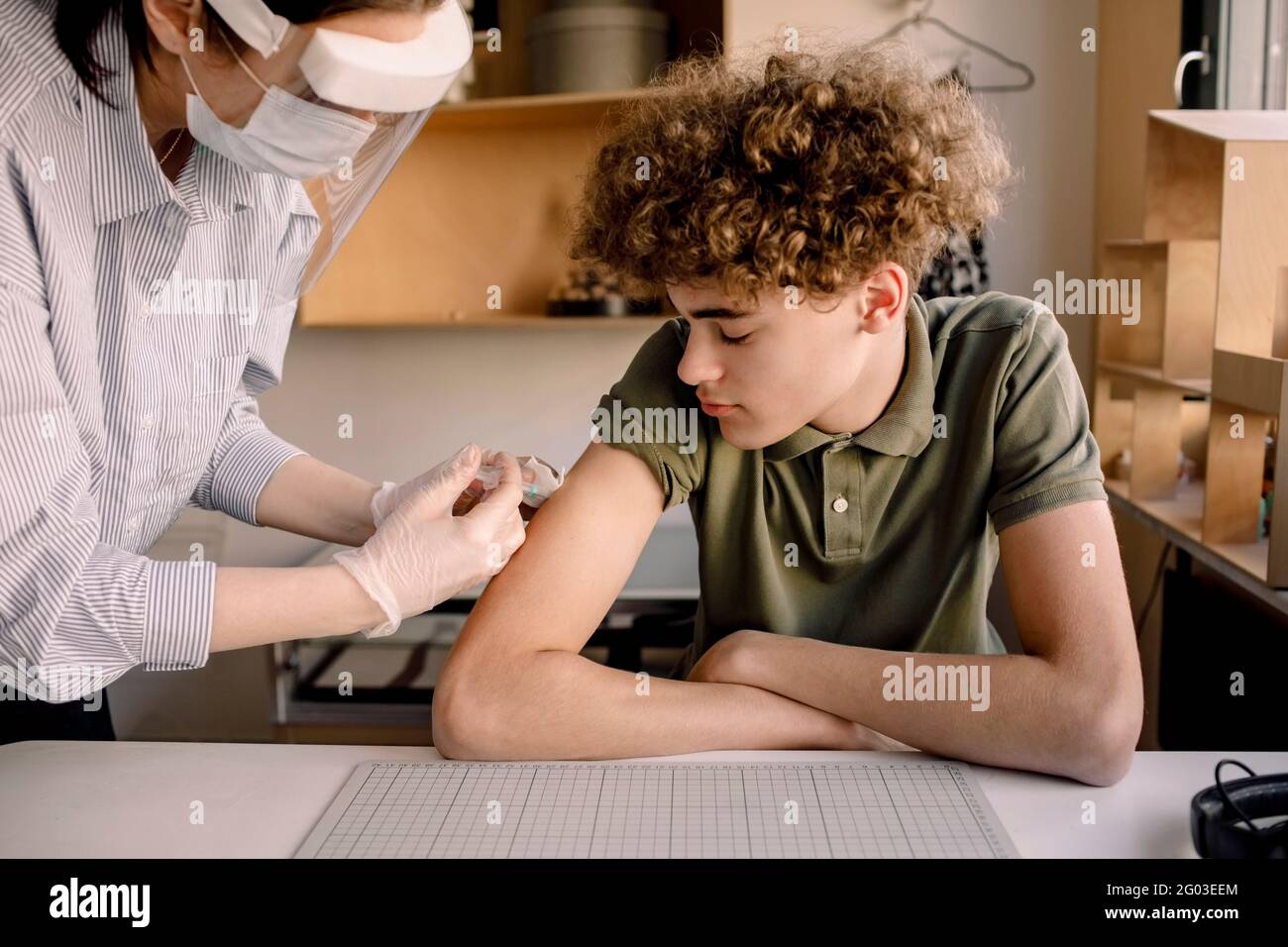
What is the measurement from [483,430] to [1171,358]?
5.12 feet

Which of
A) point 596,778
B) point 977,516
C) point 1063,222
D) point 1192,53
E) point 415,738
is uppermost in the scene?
point 1192,53

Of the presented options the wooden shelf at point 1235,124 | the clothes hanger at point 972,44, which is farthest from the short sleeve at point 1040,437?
the clothes hanger at point 972,44

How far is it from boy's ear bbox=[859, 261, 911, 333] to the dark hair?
1.61 feet

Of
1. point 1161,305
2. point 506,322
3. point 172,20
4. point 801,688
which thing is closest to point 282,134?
point 172,20

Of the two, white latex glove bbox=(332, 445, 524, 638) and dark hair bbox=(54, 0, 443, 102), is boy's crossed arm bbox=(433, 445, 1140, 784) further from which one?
dark hair bbox=(54, 0, 443, 102)

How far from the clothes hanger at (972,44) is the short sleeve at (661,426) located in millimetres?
1514

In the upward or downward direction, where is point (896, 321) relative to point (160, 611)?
upward

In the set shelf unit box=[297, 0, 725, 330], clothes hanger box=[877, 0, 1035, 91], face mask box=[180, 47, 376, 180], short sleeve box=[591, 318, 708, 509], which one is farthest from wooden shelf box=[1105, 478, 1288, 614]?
shelf unit box=[297, 0, 725, 330]

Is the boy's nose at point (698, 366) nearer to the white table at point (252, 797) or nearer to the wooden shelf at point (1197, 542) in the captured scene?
the white table at point (252, 797)

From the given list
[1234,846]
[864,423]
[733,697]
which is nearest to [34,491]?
[733,697]

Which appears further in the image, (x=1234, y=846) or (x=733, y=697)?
(x=733, y=697)

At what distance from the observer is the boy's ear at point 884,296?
1.10 m

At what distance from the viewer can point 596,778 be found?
3.17 ft

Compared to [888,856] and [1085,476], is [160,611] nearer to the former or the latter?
[888,856]
